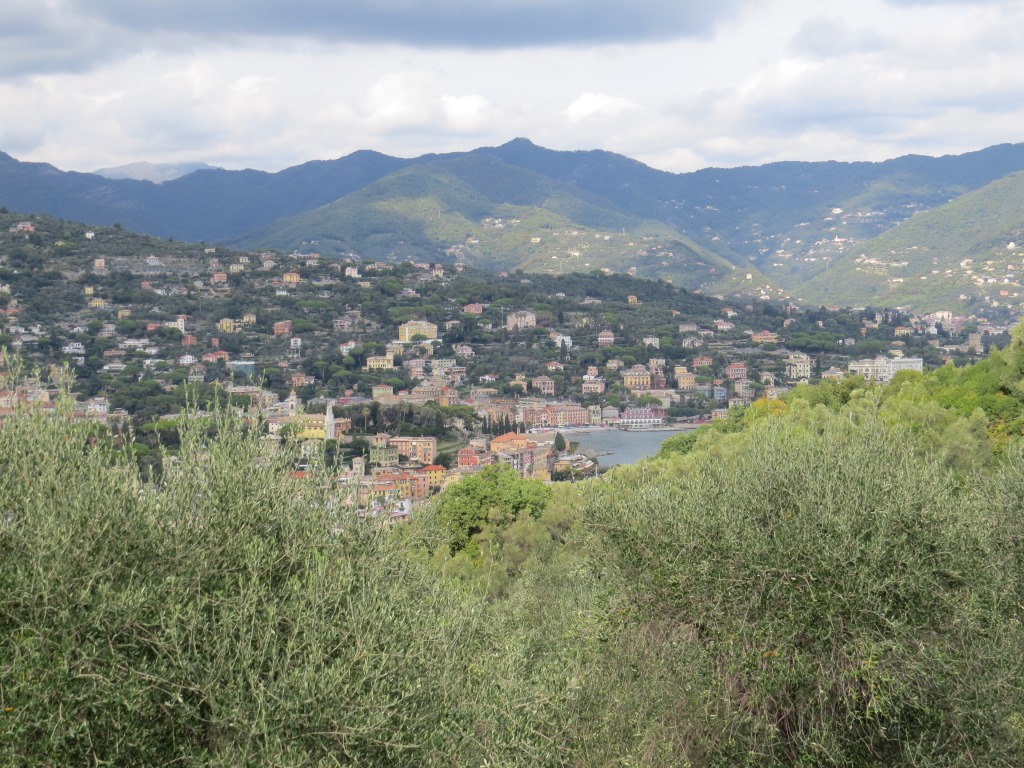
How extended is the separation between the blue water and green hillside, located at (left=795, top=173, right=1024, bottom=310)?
255 ft

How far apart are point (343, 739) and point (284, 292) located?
99.1 metres

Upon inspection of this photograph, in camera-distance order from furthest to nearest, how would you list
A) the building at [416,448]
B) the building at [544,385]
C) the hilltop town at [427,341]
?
the building at [544,385] → the hilltop town at [427,341] → the building at [416,448]

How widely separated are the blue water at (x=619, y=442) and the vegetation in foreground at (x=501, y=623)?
4320 centimetres

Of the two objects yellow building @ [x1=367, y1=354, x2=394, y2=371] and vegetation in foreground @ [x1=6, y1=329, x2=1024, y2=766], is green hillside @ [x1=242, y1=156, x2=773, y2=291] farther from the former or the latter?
vegetation in foreground @ [x1=6, y1=329, x2=1024, y2=766]

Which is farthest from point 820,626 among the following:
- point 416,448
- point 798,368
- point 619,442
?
point 798,368

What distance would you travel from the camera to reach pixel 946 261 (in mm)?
148750

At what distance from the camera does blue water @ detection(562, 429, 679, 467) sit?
5394 centimetres

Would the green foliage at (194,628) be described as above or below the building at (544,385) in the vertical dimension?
above

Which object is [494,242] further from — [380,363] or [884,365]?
[884,365]

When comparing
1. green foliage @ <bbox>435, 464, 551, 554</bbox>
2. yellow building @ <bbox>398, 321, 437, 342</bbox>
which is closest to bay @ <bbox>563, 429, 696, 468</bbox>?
green foliage @ <bbox>435, 464, 551, 554</bbox>

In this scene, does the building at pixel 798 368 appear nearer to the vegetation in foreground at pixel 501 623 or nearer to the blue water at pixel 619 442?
the blue water at pixel 619 442

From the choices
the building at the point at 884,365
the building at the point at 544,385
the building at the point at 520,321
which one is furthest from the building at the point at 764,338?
the building at the point at 544,385

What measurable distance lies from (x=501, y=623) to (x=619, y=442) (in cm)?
5513

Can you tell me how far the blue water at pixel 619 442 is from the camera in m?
53.9
